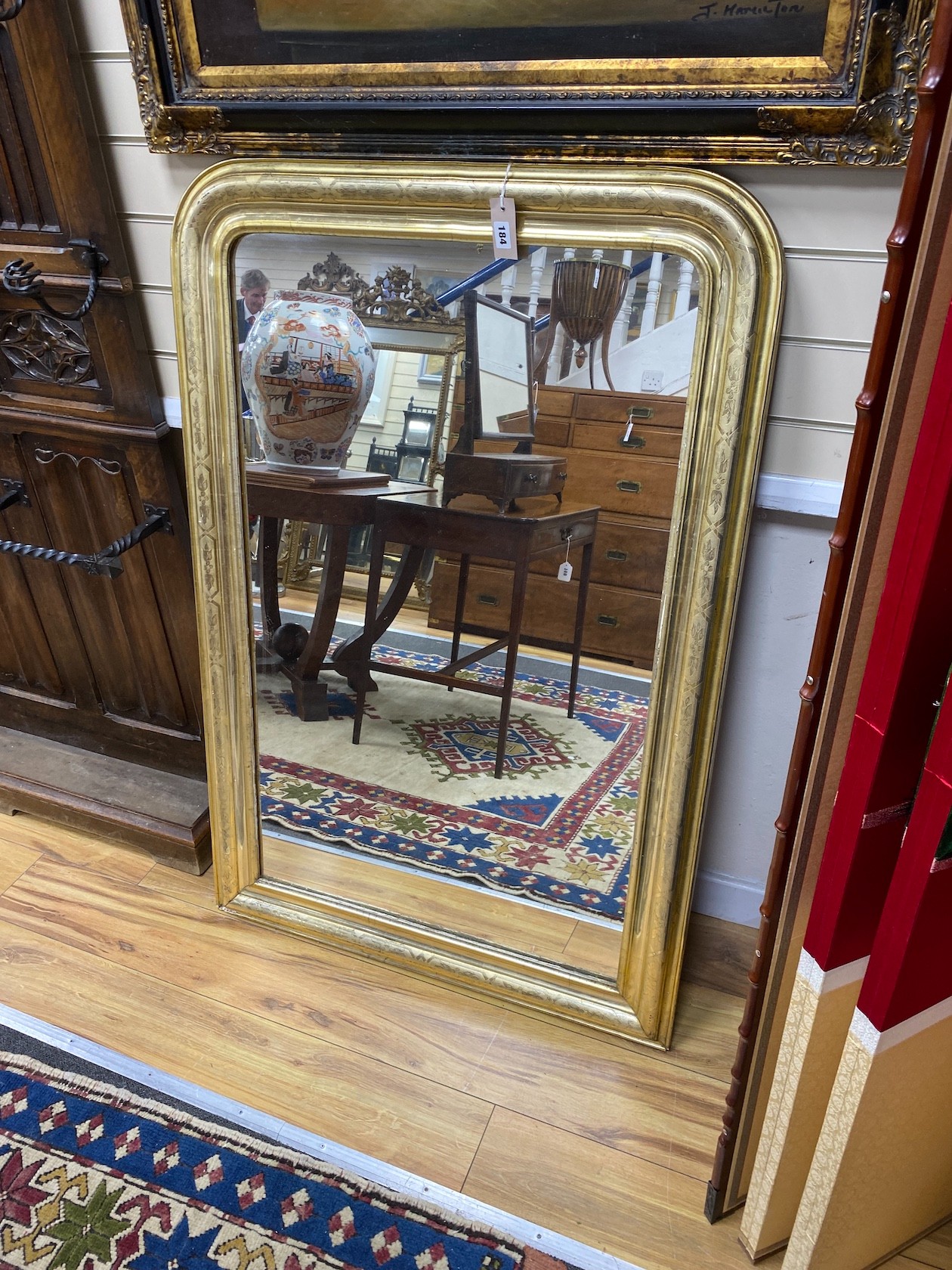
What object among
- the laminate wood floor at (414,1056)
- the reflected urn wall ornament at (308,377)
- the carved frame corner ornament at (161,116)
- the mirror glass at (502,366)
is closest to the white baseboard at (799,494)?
the mirror glass at (502,366)

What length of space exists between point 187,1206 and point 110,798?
86 centimetres

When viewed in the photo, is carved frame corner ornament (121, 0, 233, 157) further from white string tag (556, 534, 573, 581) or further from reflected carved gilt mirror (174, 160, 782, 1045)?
white string tag (556, 534, 573, 581)

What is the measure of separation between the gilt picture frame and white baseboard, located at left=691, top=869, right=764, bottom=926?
3.42 feet

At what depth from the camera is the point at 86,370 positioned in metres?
1.44

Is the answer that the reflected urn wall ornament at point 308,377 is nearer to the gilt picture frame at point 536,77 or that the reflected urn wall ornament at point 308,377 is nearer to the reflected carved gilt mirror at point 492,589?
the reflected carved gilt mirror at point 492,589

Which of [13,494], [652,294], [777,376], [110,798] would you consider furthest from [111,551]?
[777,376]

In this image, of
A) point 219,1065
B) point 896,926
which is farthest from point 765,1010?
point 219,1065

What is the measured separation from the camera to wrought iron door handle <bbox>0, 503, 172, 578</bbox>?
149 cm

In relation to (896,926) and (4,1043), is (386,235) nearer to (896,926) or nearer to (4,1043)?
(896,926)

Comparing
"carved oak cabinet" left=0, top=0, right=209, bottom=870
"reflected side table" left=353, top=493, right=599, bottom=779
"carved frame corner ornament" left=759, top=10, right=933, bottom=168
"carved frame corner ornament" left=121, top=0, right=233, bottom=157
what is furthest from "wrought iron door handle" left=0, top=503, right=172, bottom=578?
"carved frame corner ornament" left=759, top=10, right=933, bottom=168

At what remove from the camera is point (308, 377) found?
128 centimetres

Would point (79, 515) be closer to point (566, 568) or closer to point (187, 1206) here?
point (566, 568)

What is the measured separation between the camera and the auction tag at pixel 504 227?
3.54 ft

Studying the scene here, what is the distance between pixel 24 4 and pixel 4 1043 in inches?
60.0
